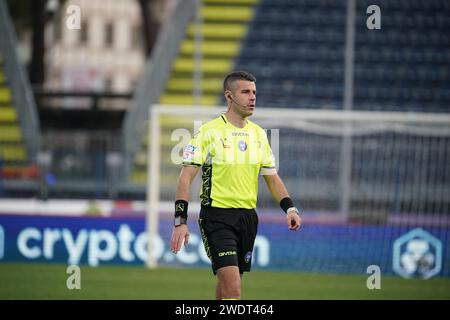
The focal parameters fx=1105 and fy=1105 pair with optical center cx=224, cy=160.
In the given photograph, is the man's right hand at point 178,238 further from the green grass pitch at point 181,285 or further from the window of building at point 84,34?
the window of building at point 84,34

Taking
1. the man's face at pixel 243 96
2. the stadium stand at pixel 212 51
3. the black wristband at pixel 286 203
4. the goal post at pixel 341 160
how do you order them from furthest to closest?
the stadium stand at pixel 212 51
the goal post at pixel 341 160
the black wristband at pixel 286 203
the man's face at pixel 243 96

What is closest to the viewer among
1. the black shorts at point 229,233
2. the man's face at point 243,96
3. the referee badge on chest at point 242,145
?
the black shorts at point 229,233

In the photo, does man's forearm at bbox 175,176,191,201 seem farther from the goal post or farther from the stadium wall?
the stadium wall

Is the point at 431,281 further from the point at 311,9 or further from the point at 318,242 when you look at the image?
the point at 311,9

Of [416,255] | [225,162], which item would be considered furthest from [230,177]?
[416,255]

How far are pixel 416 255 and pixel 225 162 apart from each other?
7.61 m

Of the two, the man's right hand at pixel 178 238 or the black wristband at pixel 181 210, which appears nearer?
the man's right hand at pixel 178 238

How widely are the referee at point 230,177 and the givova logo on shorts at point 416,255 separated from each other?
7192 mm

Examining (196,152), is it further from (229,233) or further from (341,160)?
Result: (341,160)

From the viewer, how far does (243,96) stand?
8.23m

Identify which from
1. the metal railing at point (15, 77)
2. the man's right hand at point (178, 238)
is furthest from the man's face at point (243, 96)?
the metal railing at point (15, 77)

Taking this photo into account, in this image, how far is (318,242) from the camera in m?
15.8

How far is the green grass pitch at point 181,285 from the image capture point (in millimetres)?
11844
